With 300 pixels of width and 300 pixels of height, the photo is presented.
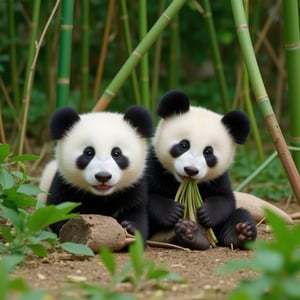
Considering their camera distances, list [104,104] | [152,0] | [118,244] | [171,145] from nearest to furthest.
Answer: [118,244]
[171,145]
[104,104]
[152,0]

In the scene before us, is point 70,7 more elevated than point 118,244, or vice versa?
point 70,7

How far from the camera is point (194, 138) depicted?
3.25 meters

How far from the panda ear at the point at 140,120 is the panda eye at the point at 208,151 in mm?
240

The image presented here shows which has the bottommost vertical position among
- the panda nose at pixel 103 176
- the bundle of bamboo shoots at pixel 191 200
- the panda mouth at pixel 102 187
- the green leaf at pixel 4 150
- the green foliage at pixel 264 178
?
the green foliage at pixel 264 178

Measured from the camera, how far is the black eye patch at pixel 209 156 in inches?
129

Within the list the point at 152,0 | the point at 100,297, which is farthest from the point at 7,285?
the point at 152,0

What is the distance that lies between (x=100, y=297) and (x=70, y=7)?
6.80ft

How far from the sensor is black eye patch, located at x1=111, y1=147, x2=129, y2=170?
10.3 feet

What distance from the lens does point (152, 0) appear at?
23.3 ft

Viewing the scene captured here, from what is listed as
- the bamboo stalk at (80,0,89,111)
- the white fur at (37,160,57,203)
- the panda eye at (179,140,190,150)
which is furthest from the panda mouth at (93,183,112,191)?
the bamboo stalk at (80,0,89,111)

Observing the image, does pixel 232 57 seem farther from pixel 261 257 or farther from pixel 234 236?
pixel 261 257

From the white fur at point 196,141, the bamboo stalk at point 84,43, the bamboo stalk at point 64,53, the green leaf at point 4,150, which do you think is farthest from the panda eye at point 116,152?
the bamboo stalk at point 84,43

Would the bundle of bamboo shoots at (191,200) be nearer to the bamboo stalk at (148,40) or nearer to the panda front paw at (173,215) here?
the panda front paw at (173,215)

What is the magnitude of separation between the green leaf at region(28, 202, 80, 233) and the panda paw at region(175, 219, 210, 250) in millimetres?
842
